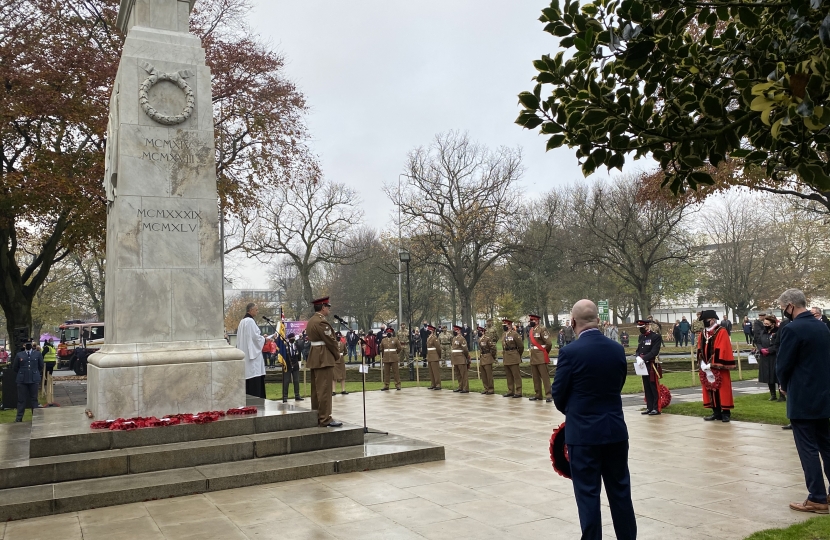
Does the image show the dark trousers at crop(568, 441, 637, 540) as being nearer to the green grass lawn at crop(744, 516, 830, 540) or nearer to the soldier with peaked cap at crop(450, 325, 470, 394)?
the green grass lawn at crop(744, 516, 830, 540)

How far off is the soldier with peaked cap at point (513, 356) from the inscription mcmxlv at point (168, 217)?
964cm

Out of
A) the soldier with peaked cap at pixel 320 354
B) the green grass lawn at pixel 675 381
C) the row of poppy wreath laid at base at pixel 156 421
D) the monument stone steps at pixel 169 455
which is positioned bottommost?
the green grass lawn at pixel 675 381

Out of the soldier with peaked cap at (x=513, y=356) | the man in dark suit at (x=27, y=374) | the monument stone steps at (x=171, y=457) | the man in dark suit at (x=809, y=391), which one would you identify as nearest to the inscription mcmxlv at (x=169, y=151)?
the monument stone steps at (x=171, y=457)

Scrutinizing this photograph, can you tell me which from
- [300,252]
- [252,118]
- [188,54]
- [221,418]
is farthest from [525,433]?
[300,252]

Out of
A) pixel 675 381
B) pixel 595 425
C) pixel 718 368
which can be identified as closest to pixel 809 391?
pixel 595 425

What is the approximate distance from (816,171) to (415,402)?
49.1ft

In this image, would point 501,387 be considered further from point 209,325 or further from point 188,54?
point 188,54

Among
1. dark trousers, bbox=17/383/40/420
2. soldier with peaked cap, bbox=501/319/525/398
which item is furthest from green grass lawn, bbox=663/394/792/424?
dark trousers, bbox=17/383/40/420

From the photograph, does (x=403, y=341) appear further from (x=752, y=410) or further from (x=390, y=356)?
(x=752, y=410)

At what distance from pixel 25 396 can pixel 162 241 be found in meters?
8.07

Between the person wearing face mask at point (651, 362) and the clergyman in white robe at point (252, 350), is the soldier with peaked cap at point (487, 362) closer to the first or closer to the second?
the person wearing face mask at point (651, 362)

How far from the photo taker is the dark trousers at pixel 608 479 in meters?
4.32

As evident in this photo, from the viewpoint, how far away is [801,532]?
5.19 m

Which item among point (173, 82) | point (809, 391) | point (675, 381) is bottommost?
point (675, 381)
